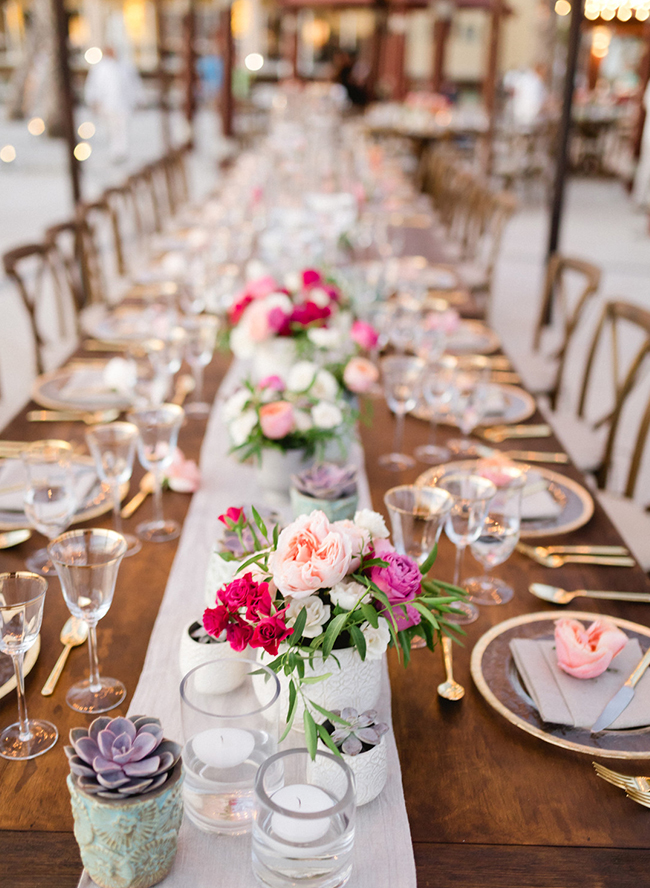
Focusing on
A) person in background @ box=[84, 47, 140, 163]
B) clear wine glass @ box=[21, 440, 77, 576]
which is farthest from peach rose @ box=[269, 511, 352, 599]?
person in background @ box=[84, 47, 140, 163]

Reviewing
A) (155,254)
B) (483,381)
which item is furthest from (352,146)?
(483,381)

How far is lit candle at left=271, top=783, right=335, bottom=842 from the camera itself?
2.51 feet

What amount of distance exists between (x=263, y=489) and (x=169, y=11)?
73.2 feet

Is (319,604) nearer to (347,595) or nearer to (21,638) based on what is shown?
(347,595)

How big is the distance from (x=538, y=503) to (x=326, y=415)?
0.47 m

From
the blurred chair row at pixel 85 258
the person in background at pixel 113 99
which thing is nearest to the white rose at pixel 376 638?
the blurred chair row at pixel 85 258

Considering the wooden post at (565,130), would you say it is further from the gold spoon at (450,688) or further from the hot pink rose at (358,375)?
the gold spoon at (450,688)

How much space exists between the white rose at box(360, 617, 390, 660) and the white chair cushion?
1252mm

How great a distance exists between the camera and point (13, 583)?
985 mm

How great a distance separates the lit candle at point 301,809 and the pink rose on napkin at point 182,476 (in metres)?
0.93

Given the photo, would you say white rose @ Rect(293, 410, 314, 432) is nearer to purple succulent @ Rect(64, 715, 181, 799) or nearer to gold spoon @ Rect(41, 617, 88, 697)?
gold spoon @ Rect(41, 617, 88, 697)

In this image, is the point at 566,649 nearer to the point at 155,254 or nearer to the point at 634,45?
the point at 155,254

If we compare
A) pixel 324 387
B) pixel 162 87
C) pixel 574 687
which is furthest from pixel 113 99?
pixel 574 687

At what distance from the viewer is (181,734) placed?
3.47 feet
